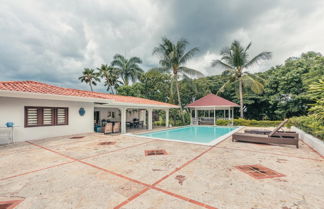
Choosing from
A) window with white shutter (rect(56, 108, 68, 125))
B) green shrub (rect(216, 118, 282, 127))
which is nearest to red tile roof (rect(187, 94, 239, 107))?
green shrub (rect(216, 118, 282, 127))

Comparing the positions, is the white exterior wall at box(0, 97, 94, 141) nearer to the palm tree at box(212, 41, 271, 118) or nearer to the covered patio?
the covered patio

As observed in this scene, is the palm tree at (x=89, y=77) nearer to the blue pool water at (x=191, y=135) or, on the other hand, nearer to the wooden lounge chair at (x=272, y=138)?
the blue pool water at (x=191, y=135)

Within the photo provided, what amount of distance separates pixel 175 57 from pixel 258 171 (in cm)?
1651

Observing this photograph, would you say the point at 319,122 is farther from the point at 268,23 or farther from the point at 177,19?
the point at 177,19

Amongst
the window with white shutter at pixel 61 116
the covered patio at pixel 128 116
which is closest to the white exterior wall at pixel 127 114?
the covered patio at pixel 128 116

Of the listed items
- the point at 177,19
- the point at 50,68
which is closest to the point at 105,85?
the point at 50,68

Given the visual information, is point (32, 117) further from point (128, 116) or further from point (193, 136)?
point (128, 116)

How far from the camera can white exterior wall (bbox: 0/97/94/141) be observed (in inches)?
324

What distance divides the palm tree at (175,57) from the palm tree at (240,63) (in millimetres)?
4545

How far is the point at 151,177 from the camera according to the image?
12.3ft

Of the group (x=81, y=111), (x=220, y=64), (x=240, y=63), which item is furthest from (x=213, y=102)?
(x=81, y=111)

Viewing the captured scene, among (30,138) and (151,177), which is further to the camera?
(30,138)

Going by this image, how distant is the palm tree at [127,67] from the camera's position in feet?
95.6

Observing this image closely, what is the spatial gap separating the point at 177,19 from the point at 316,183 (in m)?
12.3
